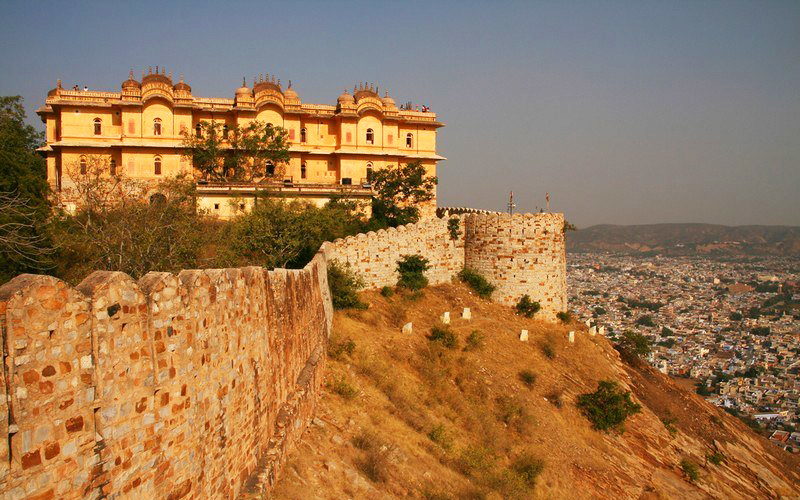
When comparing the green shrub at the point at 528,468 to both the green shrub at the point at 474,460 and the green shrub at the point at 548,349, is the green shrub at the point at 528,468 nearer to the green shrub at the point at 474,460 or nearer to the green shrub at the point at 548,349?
the green shrub at the point at 474,460

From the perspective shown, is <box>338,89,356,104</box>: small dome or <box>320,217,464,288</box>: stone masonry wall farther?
<box>338,89,356,104</box>: small dome

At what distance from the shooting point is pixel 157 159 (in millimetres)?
32250

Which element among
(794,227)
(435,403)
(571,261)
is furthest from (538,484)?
(794,227)

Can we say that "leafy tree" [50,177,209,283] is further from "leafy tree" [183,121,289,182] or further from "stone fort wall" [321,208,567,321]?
"leafy tree" [183,121,289,182]

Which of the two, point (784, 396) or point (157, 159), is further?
point (784, 396)

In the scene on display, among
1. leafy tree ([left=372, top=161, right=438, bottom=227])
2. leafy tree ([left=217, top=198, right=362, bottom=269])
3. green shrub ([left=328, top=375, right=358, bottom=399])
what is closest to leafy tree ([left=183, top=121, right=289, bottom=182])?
leafy tree ([left=372, top=161, right=438, bottom=227])

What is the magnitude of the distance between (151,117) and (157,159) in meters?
2.14

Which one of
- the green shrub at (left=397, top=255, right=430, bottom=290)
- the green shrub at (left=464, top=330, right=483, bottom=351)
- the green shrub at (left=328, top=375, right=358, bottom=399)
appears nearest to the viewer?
the green shrub at (left=328, top=375, right=358, bottom=399)

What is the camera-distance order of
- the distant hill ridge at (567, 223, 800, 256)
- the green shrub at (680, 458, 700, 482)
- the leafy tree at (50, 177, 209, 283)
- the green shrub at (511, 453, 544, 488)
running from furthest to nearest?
the distant hill ridge at (567, 223, 800, 256), the green shrub at (680, 458, 700, 482), the leafy tree at (50, 177, 209, 283), the green shrub at (511, 453, 544, 488)

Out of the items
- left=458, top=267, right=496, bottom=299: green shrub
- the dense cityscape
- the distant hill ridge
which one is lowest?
the dense cityscape

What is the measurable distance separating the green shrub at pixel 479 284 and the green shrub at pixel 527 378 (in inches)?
179

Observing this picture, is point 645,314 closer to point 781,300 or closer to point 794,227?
point 781,300

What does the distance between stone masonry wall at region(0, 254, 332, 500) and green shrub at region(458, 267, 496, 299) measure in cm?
1391

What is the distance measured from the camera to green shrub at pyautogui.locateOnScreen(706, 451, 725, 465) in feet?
57.9
